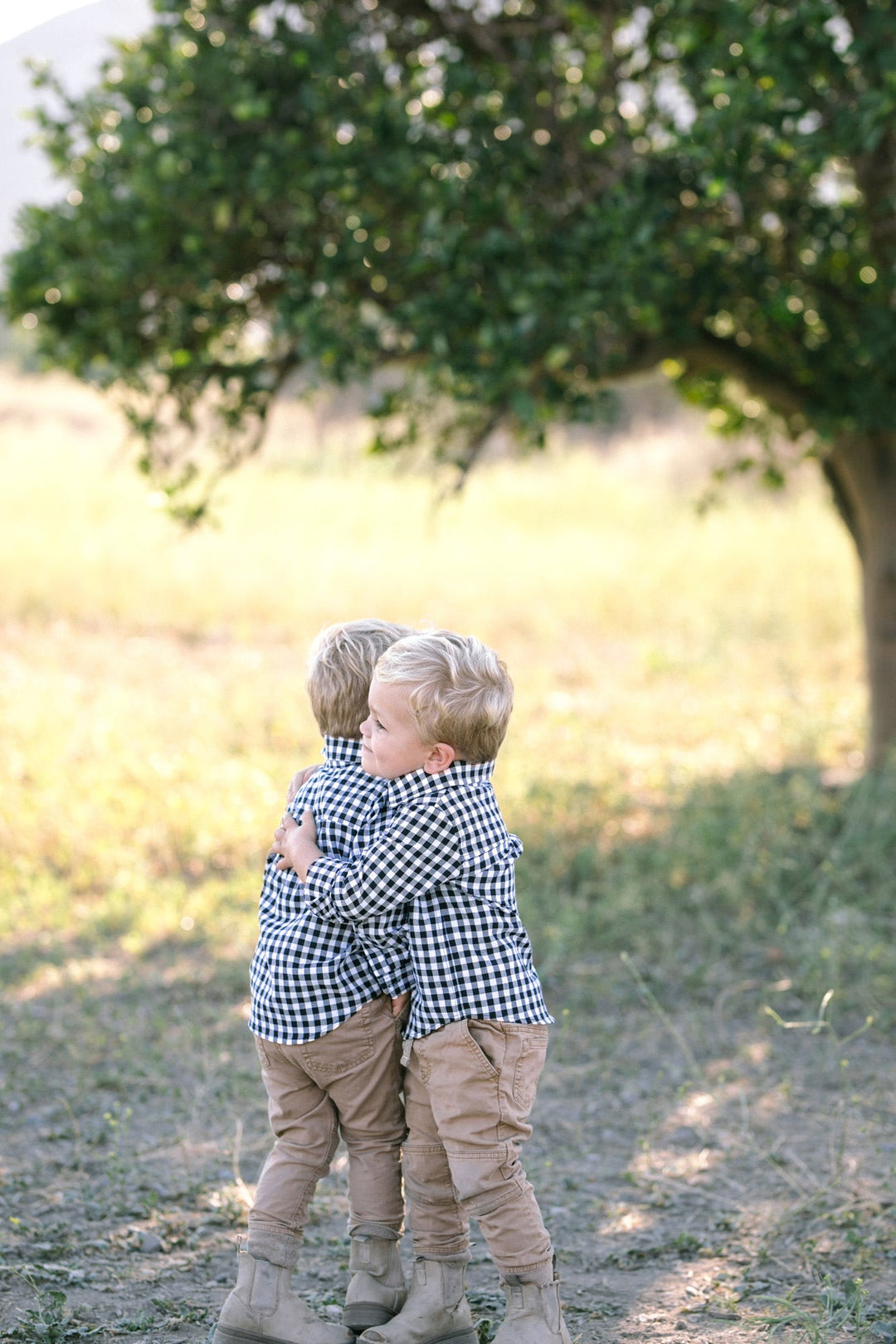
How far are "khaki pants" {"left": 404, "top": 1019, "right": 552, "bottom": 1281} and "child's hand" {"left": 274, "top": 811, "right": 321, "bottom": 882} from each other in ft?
1.26

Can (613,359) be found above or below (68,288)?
below

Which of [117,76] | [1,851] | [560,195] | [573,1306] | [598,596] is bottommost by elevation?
[573,1306]

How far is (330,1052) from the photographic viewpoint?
8.05 feet

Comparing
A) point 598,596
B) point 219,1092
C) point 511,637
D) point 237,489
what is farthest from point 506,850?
point 237,489

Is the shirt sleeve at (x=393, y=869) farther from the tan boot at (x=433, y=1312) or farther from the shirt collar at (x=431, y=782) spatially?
the tan boot at (x=433, y=1312)

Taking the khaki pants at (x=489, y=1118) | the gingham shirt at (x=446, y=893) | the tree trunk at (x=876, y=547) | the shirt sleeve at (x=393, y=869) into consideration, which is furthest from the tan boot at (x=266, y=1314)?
the tree trunk at (x=876, y=547)

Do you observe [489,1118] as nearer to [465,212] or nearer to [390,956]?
[390,956]

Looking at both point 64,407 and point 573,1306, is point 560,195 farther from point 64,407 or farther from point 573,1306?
point 64,407

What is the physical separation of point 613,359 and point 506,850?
3.08m

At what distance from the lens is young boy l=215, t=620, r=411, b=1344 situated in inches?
95.9

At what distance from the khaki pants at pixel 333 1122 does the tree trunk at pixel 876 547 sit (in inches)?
169

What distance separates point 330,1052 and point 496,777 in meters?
4.44

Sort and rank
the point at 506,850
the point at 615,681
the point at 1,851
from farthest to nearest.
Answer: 1. the point at 615,681
2. the point at 1,851
3. the point at 506,850

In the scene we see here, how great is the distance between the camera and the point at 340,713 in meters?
2.56
